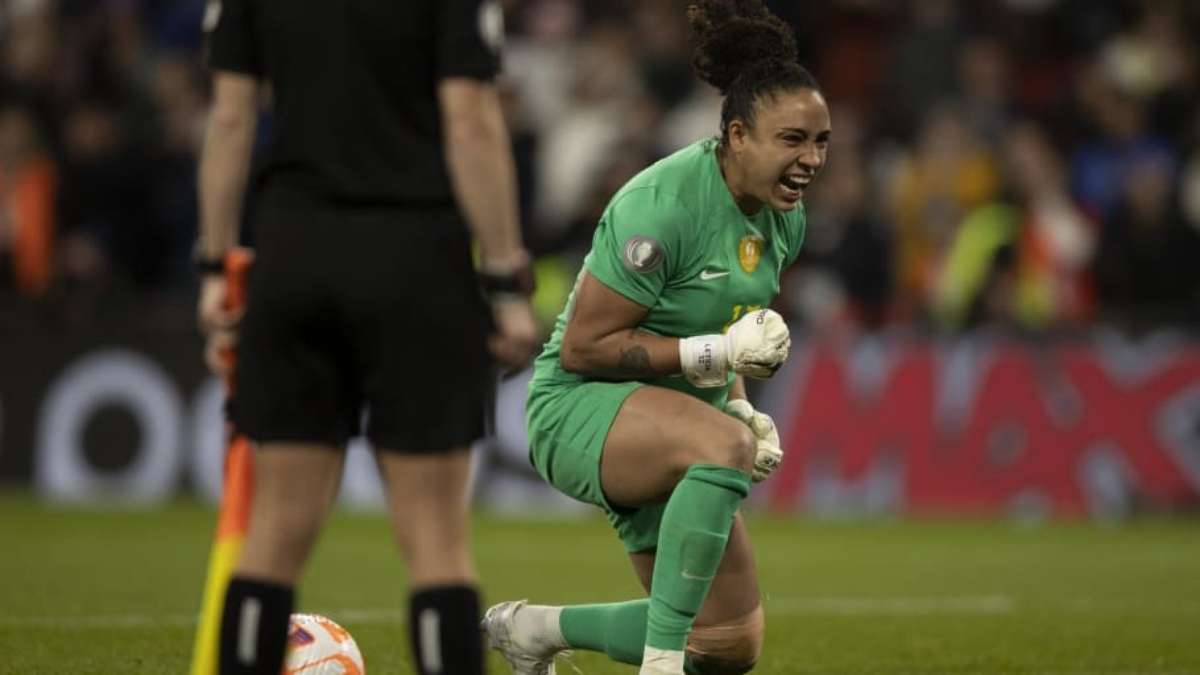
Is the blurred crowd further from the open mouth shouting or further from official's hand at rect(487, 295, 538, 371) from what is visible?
official's hand at rect(487, 295, 538, 371)

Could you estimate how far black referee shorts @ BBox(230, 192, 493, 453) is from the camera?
14.8 ft

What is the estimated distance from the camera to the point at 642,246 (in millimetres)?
5855

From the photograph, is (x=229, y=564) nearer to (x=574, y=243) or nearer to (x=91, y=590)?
(x=91, y=590)

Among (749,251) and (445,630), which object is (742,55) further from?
(445,630)

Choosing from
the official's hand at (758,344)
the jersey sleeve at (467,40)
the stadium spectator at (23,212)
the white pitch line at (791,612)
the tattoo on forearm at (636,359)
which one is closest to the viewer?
the jersey sleeve at (467,40)

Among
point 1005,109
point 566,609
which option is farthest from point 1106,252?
point 566,609

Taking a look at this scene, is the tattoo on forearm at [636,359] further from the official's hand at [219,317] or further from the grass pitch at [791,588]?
the grass pitch at [791,588]

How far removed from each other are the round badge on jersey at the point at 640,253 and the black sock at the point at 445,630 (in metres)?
1.53

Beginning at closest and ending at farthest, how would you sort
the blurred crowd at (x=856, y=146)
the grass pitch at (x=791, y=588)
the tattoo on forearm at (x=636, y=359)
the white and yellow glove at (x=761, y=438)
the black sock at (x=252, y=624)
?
the black sock at (x=252, y=624) → the tattoo on forearm at (x=636, y=359) → the white and yellow glove at (x=761, y=438) → the grass pitch at (x=791, y=588) → the blurred crowd at (x=856, y=146)

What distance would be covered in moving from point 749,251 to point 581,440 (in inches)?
28.7

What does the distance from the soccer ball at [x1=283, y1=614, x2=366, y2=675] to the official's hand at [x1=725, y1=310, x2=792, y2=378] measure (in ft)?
4.42

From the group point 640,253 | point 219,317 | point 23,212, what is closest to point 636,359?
point 640,253

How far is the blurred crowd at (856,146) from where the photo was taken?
48.2 ft

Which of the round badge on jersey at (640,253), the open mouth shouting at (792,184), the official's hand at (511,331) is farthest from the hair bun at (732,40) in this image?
the official's hand at (511,331)
